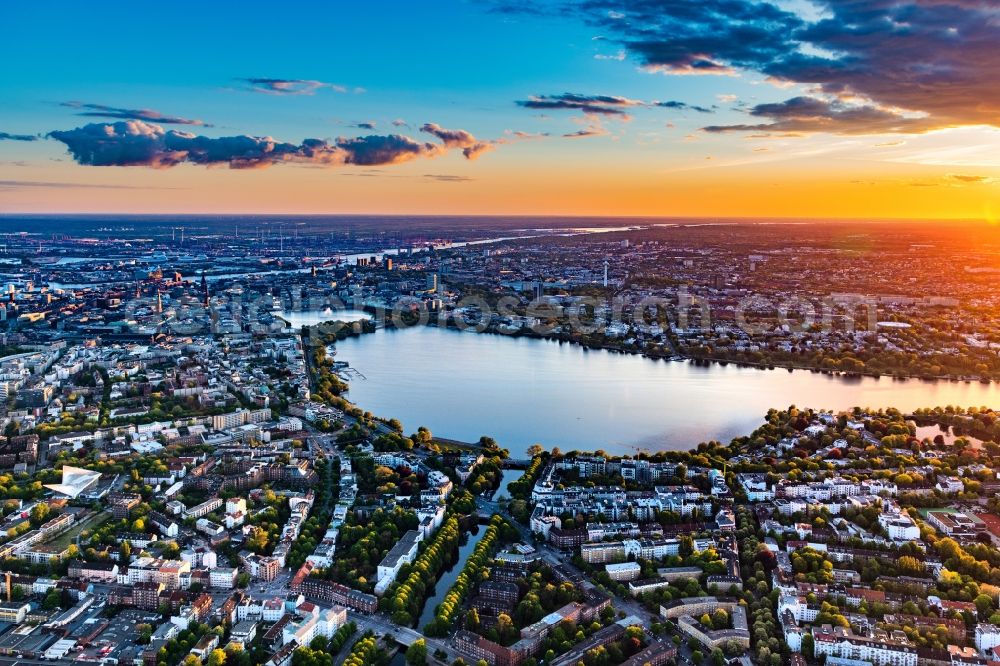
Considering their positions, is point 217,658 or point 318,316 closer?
point 217,658

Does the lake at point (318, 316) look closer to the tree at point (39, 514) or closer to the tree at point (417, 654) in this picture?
the tree at point (39, 514)

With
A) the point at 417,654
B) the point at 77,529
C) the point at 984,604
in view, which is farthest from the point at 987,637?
the point at 77,529

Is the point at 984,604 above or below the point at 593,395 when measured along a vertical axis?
above

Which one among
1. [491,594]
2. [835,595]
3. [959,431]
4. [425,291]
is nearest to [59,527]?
[491,594]

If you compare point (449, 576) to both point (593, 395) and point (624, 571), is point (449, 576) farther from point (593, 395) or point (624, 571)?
point (593, 395)

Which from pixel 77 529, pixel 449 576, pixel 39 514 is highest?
pixel 39 514

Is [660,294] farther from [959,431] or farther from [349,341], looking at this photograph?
[959,431]

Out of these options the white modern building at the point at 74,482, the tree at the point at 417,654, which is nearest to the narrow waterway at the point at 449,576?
the tree at the point at 417,654
